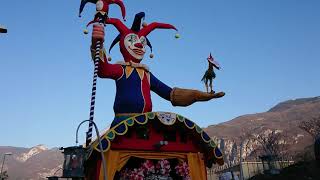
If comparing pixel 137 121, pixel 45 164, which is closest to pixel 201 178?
pixel 137 121

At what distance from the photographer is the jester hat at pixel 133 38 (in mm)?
13406

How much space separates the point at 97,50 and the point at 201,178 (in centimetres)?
540

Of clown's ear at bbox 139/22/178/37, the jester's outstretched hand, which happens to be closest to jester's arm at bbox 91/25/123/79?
the jester's outstretched hand

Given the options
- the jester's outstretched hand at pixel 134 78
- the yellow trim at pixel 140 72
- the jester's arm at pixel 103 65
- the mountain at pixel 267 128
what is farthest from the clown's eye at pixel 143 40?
the mountain at pixel 267 128

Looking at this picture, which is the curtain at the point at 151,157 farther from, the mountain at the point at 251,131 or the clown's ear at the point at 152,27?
the mountain at the point at 251,131

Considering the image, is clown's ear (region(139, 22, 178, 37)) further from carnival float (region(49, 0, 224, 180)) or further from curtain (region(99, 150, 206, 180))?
curtain (region(99, 150, 206, 180))

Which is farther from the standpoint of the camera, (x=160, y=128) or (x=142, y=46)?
(x=142, y=46)

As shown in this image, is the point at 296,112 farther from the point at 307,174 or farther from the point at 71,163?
the point at 71,163

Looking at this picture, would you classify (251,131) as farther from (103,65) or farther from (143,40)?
(103,65)

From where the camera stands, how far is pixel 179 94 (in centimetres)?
1355

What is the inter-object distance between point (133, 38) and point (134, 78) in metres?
1.60

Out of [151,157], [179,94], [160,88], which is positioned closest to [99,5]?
[160,88]

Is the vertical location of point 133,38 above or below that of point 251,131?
below

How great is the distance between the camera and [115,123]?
1209cm
